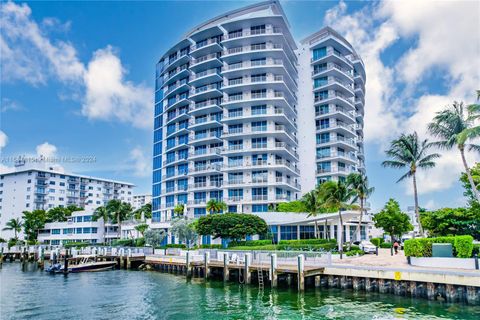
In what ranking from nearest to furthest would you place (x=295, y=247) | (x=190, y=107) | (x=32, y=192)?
(x=295, y=247) < (x=190, y=107) < (x=32, y=192)

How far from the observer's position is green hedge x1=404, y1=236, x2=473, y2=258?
26.4 meters

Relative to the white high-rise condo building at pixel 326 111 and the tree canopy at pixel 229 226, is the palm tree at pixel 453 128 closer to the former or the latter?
the tree canopy at pixel 229 226

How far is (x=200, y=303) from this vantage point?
26.4 m

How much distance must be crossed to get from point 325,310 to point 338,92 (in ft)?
188

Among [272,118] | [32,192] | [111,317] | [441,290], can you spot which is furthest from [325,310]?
[32,192]

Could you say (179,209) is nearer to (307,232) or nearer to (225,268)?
(307,232)

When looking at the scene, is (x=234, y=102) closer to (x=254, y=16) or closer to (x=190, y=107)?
(x=190, y=107)

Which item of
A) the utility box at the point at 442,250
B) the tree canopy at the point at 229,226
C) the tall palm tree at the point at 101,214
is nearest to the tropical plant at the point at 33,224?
the tall palm tree at the point at 101,214

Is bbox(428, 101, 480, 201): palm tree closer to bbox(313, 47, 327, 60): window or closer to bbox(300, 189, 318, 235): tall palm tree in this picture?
bbox(300, 189, 318, 235): tall palm tree

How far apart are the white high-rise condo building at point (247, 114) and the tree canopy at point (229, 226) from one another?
12356 millimetres

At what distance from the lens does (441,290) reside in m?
23.8

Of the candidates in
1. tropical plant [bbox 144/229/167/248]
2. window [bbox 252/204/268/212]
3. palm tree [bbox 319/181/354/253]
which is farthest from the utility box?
tropical plant [bbox 144/229/167/248]

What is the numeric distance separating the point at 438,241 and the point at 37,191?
117 metres

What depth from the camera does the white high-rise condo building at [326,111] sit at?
7100 centimetres
